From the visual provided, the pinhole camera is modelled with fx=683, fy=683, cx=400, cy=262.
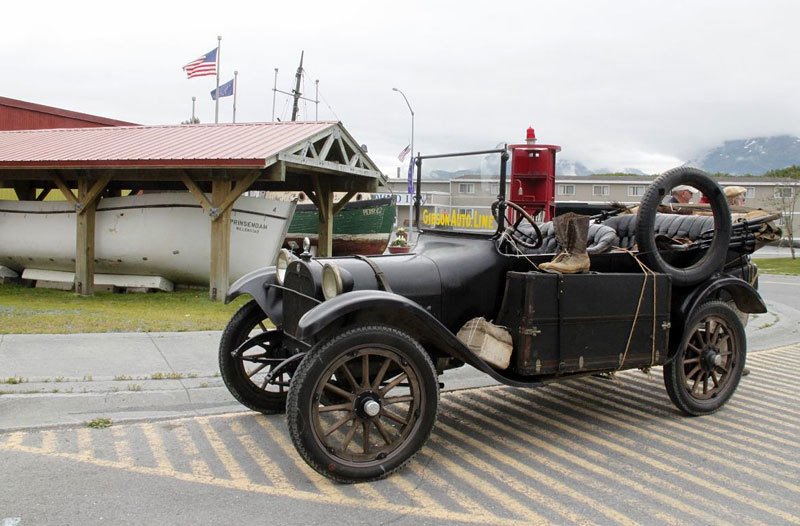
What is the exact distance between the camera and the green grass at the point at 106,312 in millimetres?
7977

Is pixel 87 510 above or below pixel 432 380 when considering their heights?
below

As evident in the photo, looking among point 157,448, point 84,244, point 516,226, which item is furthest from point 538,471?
point 84,244

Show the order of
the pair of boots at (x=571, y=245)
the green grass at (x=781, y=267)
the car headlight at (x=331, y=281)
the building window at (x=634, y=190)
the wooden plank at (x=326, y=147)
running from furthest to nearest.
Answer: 1. the building window at (x=634, y=190)
2. the green grass at (x=781, y=267)
3. the wooden plank at (x=326, y=147)
4. the pair of boots at (x=571, y=245)
5. the car headlight at (x=331, y=281)

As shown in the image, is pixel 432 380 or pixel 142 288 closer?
pixel 432 380

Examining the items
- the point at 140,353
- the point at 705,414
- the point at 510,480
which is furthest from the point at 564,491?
the point at 140,353

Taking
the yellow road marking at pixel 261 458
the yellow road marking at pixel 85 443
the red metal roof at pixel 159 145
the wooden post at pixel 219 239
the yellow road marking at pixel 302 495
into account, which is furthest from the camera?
the wooden post at pixel 219 239

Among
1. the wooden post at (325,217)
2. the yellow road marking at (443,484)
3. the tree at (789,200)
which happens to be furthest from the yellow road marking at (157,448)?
the tree at (789,200)

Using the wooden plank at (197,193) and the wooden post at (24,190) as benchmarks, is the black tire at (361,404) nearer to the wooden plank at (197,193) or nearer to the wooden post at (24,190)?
the wooden plank at (197,193)

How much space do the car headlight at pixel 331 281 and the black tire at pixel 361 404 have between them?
33 centimetres

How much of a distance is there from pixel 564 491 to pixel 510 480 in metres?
0.33

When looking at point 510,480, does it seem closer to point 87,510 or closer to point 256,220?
point 87,510

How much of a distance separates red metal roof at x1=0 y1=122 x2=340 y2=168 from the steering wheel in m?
6.22

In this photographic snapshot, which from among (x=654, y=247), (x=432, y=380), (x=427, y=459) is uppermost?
(x=654, y=247)

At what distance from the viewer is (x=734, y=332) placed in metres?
5.64
